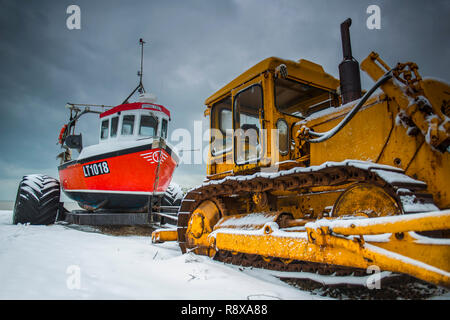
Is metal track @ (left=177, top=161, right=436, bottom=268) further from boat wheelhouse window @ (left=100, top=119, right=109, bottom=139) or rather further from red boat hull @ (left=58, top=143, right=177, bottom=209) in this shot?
boat wheelhouse window @ (left=100, top=119, right=109, bottom=139)

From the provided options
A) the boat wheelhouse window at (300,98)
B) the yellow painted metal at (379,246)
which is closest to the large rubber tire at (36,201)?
the boat wheelhouse window at (300,98)

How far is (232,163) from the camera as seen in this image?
4.33 meters

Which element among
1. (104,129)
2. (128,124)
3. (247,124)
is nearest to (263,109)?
(247,124)

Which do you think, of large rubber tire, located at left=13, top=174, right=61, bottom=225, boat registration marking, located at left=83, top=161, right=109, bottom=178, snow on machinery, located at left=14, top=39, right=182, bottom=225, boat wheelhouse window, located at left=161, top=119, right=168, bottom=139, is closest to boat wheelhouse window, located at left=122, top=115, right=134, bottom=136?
snow on machinery, located at left=14, top=39, right=182, bottom=225

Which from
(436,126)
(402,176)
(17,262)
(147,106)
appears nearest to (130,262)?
(17,262)

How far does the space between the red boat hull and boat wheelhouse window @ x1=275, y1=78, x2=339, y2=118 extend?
13.5ft

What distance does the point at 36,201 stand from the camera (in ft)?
24.2

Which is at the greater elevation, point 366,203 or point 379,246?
point 366,203

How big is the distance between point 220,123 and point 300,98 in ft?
4.74

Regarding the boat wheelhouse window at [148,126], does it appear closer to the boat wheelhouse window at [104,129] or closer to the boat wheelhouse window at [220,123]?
the boat wheelhouse window at [104,129]

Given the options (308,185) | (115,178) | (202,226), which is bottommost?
(202,226)

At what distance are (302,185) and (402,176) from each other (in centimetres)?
Answer: 95

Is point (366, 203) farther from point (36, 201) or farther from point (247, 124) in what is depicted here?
point (36, 201)
